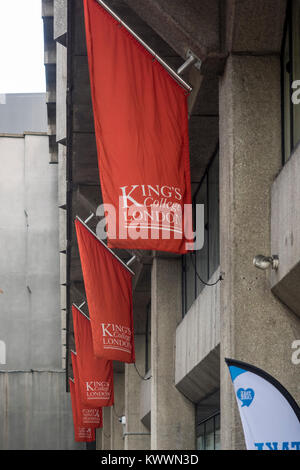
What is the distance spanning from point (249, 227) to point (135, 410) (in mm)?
18569

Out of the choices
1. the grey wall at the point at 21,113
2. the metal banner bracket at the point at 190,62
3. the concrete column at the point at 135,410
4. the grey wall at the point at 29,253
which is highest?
the grey wall at the point at 21,113

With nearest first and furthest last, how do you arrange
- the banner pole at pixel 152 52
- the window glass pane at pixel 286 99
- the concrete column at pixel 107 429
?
the window glass pane at pixel 286 99
the banner pole at pixel 152 52
the concrete column at pixel 107 429

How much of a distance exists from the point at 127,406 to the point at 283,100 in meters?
18.8

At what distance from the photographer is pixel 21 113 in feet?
209

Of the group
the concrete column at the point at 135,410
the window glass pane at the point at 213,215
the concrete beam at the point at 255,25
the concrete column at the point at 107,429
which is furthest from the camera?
the concrete column at the point at 107,429

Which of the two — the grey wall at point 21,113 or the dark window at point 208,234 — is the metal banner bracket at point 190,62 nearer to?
the dark window at point 208,234

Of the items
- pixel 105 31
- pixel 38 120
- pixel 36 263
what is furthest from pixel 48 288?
pixel 105 31

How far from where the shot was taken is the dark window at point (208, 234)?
1606cm

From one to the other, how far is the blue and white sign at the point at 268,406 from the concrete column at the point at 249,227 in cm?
138

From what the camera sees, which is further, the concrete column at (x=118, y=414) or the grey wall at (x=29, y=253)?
the grey wall at (x=29, y=253)

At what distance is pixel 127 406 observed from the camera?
91.7ft

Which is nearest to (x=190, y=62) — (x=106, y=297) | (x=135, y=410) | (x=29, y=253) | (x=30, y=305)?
(x=106, y=297)

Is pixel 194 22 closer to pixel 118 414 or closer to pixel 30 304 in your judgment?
pixel 118 414

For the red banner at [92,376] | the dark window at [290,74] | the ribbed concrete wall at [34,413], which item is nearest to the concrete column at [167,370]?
the red banner at [92,376]
